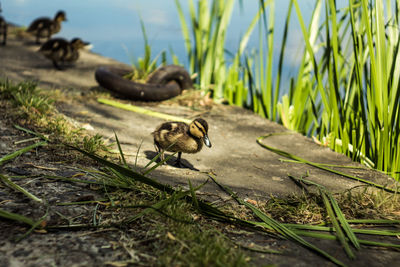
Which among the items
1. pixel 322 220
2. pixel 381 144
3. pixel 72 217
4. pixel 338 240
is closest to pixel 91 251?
pixel 72 217

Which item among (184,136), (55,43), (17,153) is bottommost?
(184,136)

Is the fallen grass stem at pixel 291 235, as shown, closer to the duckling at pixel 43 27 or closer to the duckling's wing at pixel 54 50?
the duckling's wing at pixel 54 50

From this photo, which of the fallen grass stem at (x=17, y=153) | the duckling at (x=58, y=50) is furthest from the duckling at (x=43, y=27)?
the fallen grass stem at (x=17, y=153)

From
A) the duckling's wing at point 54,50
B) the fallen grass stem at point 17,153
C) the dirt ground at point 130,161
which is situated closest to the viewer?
the dirt ground at point 130,161

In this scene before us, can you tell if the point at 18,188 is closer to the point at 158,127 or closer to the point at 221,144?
the point at 158,127

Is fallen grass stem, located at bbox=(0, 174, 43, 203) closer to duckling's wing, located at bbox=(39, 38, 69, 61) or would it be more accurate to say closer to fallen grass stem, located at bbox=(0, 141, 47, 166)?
fallen grass stem, located at bbox=(0, 141, 47, 166)

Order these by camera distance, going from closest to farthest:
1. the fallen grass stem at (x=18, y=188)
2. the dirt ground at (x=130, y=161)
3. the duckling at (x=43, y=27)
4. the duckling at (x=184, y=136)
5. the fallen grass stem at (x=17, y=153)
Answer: the dirt ground at (x=130, y=161) < the fallen grass stem at (x=18, y=188) < the fallen grass stem at (x=17, y=153) < the duckling at (x=184, y=136) < the duckling at (x=43, y=27)

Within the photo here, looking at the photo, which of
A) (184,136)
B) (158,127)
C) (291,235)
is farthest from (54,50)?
(291,235)

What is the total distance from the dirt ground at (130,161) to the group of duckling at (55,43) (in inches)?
10.9

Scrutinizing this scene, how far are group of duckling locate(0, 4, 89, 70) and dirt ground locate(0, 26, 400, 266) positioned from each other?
276 millimetres

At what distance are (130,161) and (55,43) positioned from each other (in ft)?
15.2

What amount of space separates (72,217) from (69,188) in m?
0.39

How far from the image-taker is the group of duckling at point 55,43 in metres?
7.19

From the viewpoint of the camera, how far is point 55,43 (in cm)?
720
